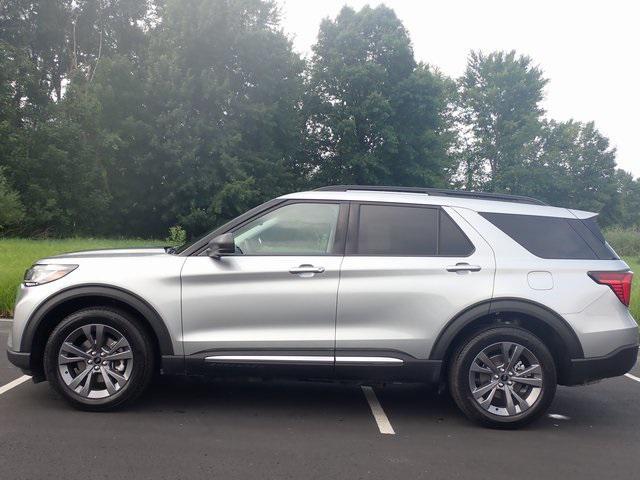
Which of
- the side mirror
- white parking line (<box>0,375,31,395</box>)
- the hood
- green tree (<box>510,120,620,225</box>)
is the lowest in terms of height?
white parking line (<box>0,375,31,395</box>)

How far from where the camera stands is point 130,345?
498 centimetres

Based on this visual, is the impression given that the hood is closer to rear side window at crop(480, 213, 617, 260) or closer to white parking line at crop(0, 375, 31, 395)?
white parking line at crop(0, 375, 31, 395)

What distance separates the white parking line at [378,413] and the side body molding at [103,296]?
175 centimetres

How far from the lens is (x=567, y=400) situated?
6.13 m

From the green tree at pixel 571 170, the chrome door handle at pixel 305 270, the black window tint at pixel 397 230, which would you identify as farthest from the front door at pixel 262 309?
the green tree at pixel 571 170

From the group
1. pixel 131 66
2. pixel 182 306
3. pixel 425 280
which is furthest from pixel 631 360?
pixel 131 66

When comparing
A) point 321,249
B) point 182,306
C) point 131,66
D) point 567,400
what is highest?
point 131,66

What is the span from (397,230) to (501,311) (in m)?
1.03

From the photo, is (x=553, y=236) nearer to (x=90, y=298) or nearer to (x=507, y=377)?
(x=507, y=377)

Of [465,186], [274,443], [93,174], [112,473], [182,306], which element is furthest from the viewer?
[465,186]

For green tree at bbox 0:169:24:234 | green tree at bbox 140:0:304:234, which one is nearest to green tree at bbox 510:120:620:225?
green tree at bbox 140:0:304:234

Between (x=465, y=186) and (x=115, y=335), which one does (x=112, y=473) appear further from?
(x=465, y=186)

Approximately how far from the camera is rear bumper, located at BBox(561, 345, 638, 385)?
496cm

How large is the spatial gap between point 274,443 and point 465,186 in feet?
175
